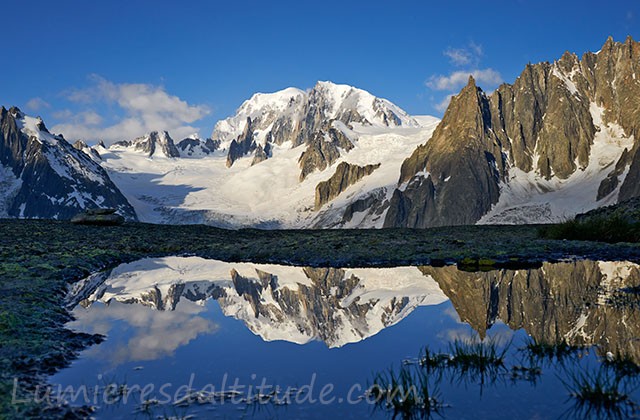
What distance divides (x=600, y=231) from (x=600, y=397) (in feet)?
87.1

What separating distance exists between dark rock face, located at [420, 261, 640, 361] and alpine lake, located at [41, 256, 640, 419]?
51 mm

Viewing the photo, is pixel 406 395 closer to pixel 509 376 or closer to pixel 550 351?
pixel 509 376

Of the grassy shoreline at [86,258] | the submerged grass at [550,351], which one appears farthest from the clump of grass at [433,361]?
the grassy shoreline at [86,258]

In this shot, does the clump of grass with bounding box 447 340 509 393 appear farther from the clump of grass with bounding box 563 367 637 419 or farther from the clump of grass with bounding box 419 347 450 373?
the clump of grass with bounding box 563 367 637 419

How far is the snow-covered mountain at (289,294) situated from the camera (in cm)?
1198

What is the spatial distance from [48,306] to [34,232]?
30385 mm

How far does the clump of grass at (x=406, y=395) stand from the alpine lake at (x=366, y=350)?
0.07ft

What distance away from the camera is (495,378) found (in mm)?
8234

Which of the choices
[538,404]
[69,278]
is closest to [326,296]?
[538,404]

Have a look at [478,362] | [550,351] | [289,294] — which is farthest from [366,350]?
[289,294]

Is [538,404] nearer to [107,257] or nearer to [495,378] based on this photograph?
[495,378]

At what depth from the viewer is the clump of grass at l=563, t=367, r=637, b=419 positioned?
6781mm

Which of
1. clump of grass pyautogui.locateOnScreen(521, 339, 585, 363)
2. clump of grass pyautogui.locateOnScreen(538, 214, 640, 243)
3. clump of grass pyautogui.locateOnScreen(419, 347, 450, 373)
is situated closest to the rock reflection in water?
clump of grass pyautogui.locateOnScreen(521, 339, 585, 363)

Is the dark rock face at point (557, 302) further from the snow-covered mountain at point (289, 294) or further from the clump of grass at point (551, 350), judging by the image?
the snow-covered mountain at point (289, 294)
